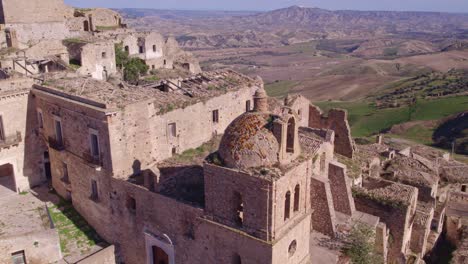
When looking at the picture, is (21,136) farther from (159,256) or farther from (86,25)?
(86,25)

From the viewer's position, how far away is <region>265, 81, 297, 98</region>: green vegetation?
113562 mm

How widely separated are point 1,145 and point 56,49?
10.5m

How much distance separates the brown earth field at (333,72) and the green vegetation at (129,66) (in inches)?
2789

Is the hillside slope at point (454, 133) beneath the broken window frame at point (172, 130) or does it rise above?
beneath

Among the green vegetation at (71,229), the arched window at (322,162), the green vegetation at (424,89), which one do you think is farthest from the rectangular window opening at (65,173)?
the green vegetation at (424,89)

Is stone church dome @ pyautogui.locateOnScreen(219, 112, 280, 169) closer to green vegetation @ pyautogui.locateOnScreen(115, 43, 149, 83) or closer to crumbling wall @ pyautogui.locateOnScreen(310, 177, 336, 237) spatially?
crumbling wall @ pyautogui.locateOnScreen(310, 177, 336, 237)

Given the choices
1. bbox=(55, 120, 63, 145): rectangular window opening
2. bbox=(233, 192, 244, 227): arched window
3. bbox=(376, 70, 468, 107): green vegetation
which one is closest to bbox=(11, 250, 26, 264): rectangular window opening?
bbox=(55, 120, 63, 145): rectangular window opening

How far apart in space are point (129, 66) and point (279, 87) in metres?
93.0

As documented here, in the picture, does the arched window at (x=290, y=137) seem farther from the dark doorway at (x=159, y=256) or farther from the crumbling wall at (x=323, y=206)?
the dark doorway at (x=159, y=256)

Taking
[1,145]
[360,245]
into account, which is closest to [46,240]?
[1,145]

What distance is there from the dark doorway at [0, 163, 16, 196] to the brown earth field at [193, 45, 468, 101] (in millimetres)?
83885

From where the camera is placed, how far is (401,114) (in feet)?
235

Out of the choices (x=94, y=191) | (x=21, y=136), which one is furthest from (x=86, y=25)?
(x=94, y=191)

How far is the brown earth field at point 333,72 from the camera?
364ft
